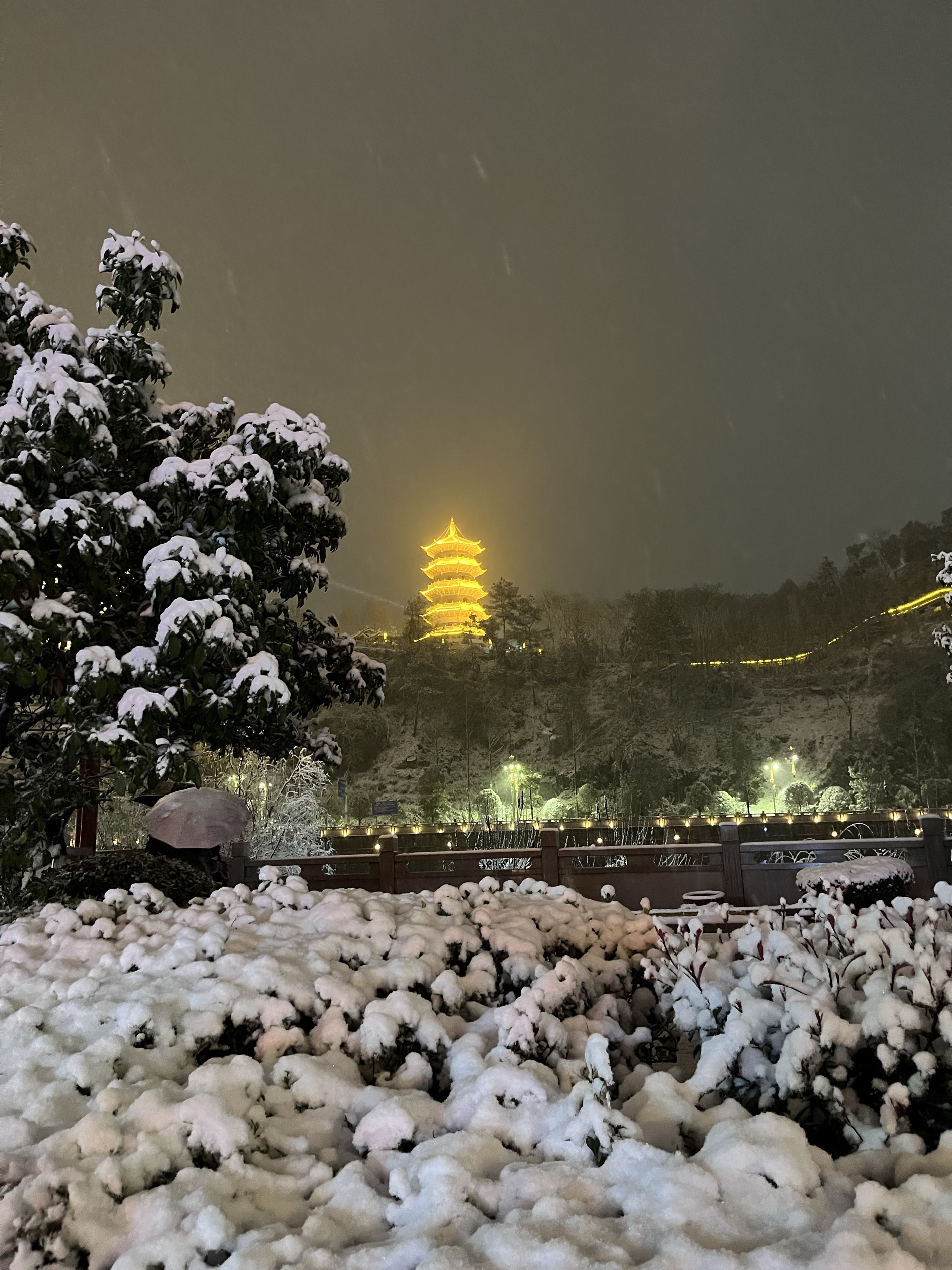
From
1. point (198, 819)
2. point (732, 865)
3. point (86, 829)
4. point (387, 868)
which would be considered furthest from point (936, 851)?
point (86, 829)

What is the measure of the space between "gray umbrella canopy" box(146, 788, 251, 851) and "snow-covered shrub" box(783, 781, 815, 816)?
30268mm

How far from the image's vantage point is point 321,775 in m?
18.8

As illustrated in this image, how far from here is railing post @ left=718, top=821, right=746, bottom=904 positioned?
28.7 ft

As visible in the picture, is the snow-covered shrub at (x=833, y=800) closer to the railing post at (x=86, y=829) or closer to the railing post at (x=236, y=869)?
the railing post at (x=236, y=869)

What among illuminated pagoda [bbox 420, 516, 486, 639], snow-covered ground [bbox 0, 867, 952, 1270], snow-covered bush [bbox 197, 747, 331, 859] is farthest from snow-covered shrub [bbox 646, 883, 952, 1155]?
illuminated pagoda [bbox 420, 516, 486, 639]

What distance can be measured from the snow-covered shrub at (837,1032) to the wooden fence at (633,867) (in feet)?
18.4

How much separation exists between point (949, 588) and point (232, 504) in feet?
37.6

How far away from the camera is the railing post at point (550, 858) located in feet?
30.7

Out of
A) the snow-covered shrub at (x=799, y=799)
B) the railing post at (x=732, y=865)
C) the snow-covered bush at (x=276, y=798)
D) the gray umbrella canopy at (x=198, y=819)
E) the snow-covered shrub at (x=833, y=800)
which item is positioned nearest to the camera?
the gray umbrella canopy at (x=198, y=819)

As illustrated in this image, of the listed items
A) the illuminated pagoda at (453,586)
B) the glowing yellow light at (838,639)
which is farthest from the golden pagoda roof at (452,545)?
the glowing yellow light at (838,639)

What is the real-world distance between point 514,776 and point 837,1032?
35.2 m

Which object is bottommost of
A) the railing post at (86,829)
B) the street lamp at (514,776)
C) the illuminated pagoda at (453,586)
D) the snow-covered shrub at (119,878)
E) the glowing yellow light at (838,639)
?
the snow-covered shrub at (119,878)

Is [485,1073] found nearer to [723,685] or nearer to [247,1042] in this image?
[247,1042]

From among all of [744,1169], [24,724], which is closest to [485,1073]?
[744,1169]
